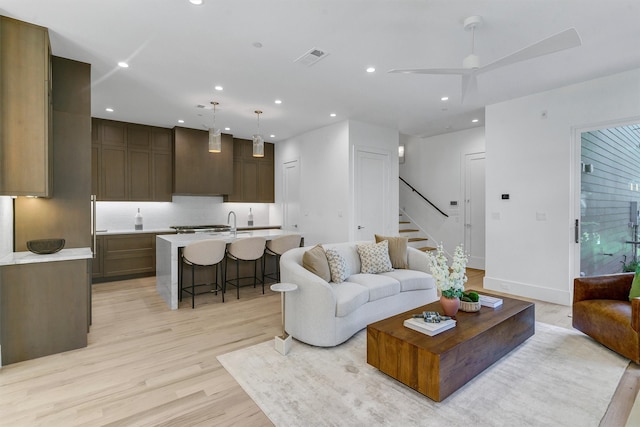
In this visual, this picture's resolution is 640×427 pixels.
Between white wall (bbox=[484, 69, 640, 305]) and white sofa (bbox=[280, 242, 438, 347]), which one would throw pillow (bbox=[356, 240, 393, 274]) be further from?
white wall (bbox=[484, 69, 640, 305])

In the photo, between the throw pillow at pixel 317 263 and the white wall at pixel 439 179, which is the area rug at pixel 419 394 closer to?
the throw pillow at pixel 317 263

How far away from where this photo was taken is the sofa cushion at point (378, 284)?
11.3 feet

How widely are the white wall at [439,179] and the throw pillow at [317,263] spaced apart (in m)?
4.53

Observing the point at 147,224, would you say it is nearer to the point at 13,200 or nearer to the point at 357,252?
the point at 13,200

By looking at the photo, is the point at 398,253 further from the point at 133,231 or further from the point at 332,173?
the point at 133,231

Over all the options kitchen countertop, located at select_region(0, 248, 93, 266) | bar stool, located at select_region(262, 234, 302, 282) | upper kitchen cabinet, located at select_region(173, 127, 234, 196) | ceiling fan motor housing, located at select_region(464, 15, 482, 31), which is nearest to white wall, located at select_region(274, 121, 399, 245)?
bar stool, located at select_region(262, 234, 302, 282)

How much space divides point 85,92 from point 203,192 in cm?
339

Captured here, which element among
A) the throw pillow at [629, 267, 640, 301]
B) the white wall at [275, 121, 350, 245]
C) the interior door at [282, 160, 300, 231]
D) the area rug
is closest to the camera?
the area rug

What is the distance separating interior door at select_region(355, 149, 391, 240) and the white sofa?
2071mm

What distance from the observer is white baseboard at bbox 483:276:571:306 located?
172 inches

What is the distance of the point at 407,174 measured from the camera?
818 cm

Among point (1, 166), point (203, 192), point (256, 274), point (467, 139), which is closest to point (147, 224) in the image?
point (203, 192)

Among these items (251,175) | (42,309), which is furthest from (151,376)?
(251,175)

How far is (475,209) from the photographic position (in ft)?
22.0
